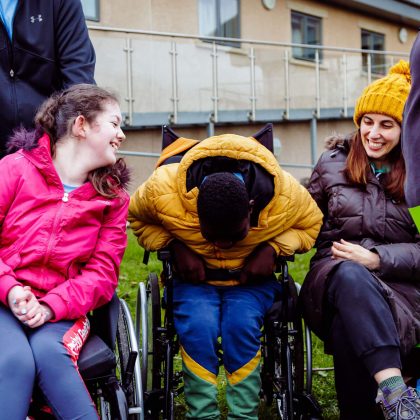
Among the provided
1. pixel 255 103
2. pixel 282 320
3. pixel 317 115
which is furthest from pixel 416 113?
pixel 317 115

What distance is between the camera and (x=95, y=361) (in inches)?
109

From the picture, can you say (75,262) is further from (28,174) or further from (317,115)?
(317,115)

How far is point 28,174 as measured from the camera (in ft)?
10.1

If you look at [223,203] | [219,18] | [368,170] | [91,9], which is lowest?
[223,203]

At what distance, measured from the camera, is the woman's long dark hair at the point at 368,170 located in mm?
3711

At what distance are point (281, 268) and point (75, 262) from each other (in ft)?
3.18

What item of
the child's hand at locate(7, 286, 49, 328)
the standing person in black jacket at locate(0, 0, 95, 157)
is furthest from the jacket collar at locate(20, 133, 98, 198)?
the child's hand at locate(7, 286, 49, 328)

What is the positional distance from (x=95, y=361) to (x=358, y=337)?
1.07 meters

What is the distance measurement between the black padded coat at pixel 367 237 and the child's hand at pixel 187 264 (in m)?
0.48

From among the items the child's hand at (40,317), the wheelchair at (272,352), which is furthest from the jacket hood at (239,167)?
the child's hand at (40,317)

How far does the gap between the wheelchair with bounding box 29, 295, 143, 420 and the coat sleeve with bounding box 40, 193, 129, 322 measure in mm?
89

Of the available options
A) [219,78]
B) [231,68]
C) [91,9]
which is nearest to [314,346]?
[219,78]

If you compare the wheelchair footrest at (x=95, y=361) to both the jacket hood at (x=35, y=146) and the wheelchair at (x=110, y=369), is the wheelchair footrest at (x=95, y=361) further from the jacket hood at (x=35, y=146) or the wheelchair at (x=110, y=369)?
the jacket hood at (x=35, y=146)

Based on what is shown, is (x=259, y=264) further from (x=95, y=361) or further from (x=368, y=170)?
(x=95, y=361)
